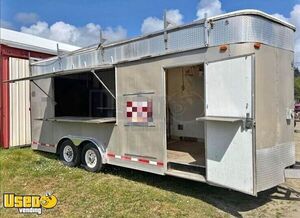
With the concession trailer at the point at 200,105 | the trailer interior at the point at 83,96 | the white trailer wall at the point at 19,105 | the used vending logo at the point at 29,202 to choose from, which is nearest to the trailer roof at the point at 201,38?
the concession trailer at the point at 200,105

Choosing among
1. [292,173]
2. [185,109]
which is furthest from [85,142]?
[292,173]

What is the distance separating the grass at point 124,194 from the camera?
15.2 feet

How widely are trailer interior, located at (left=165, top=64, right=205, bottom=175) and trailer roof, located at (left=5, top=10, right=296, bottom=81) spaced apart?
1453 mm

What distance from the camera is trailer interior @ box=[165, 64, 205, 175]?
7.14 metres

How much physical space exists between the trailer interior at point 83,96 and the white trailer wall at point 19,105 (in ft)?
6.66

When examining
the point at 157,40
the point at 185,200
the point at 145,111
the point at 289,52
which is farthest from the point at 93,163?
the point at 289,52

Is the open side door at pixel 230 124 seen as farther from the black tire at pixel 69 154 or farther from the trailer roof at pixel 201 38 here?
the black tire at pixel 69 154

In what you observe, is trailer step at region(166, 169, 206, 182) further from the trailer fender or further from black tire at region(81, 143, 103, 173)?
black tire at region(81, 143, 103, 173)

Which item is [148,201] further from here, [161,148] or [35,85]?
[35,85]

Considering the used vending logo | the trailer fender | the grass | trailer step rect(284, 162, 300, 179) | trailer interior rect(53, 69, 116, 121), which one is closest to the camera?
the grass

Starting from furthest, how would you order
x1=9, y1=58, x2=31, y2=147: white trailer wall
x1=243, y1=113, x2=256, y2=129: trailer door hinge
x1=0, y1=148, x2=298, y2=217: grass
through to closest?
x1=9, y1=58, x2=31, y2=147: white trailer wall
x1=0, y1=148, x2=298, y2=217: grass
x1=243, y1=113, x2=256, y2=129: trailer door hinge

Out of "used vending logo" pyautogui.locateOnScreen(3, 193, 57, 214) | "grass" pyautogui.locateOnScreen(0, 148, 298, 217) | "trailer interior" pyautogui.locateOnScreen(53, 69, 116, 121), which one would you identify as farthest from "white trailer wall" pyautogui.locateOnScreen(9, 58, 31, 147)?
"used vending logo" pyautogui.locateOnScreen(3, 193, 57, 214)

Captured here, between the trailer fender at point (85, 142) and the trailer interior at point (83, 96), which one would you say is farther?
the trailer interior at point (83, 96)

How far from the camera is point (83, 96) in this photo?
361 inches
